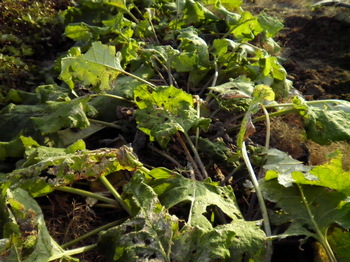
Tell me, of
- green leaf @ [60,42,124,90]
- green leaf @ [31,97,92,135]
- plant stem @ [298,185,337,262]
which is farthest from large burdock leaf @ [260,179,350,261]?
green leaf @ [60,42,124,90]

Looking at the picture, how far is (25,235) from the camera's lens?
175cm

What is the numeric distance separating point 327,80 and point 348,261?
226 centimetres

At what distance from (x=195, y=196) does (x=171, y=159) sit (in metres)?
0.54

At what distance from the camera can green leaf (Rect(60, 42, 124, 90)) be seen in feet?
9.03

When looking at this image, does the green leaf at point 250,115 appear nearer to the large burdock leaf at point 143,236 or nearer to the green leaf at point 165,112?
the green leaf at point 165,112

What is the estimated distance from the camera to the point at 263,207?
2008 mm

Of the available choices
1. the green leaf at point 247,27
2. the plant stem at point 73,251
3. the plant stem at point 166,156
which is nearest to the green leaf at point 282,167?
the plant stem at point 166,156

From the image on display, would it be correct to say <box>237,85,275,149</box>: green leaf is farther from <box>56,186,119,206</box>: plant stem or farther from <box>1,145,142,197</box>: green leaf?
<box>56,186,119,206</box>: plant stem

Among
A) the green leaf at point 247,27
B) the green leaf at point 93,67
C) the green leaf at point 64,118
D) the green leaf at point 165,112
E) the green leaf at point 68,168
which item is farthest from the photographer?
the green leaf at point 247,27

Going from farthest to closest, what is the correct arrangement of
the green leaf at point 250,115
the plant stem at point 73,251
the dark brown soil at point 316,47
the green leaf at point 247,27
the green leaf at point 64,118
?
the dark brown soil at point 316,47 → the green leaf at point 247,27 → the green leaf at point 64,118 → the green leaf at point 250,115 → the plant stem at point 73,251

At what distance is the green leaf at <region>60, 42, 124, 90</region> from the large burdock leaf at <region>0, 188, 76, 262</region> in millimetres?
1097

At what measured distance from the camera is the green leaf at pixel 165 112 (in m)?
2.38

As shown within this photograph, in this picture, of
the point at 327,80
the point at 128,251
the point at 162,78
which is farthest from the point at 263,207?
the point at 327,80

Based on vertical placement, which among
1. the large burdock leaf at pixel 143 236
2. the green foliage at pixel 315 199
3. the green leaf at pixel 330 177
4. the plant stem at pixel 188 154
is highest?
the green leaf at pixel 330 177
